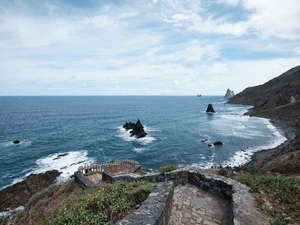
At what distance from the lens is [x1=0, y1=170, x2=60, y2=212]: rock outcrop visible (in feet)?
68.2

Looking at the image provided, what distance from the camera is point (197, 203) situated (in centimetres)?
678

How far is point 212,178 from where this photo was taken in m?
7.64

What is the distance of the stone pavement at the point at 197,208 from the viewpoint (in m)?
5.79

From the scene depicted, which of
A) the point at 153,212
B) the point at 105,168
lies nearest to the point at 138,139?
the point at 105,168

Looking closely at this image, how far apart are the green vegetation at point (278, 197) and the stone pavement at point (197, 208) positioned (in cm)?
120

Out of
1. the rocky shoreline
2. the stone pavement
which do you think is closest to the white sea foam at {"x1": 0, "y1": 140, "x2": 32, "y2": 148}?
the rocky shoreline

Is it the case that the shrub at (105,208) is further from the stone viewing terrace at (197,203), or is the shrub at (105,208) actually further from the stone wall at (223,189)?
the stone wall at (223,189)

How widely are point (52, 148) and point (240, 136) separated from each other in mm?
41568

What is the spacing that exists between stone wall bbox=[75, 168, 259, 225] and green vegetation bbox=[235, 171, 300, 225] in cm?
37

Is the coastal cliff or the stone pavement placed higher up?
the stone pavement

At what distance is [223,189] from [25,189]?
24.9m

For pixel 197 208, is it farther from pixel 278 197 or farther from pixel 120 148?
pixel 120 148

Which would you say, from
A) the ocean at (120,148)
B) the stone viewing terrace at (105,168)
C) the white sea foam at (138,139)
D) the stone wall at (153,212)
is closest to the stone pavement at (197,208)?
the stone wall at (153,212)

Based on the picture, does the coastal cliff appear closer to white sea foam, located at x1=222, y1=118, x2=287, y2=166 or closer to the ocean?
white sea foam, located at x1=222, y1=118, x2=287, y2=166
